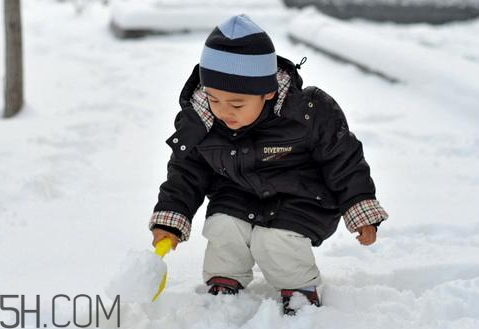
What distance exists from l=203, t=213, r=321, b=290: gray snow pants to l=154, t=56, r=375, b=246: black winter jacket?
3 cm

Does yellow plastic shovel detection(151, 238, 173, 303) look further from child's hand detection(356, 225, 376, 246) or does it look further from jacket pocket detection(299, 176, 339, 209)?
child's hand detection(356, 225, 376, 246)

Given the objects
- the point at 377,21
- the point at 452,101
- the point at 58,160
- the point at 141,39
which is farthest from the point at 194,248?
the point at 377,21

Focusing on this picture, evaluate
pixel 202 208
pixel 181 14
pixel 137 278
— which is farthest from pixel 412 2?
pixel 137 278

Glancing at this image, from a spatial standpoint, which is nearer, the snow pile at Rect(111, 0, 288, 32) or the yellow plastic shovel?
the yellow plastic shovel

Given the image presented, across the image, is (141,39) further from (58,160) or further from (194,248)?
(194,248)

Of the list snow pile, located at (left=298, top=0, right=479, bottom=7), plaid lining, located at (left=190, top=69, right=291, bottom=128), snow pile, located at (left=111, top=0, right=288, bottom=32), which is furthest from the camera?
snow pile, located at (left=298, top=0, right=479, bottom=7)

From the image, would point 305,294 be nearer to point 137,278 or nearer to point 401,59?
point 137,278

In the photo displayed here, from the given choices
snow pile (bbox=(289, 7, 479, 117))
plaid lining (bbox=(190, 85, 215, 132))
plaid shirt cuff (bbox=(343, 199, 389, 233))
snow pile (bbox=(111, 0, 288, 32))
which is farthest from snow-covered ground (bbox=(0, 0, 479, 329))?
snow pile (bbox=(111, 0, 288, 32))

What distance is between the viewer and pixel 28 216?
269 cm

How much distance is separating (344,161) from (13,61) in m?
3.25

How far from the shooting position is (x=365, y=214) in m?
2.00

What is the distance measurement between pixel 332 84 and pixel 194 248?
10.4 ft

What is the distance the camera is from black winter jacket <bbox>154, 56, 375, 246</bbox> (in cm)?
202

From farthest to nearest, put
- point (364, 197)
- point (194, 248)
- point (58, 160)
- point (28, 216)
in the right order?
point (58, 160) < point (28, 216) < point (194, 248) < point (364, 197)
